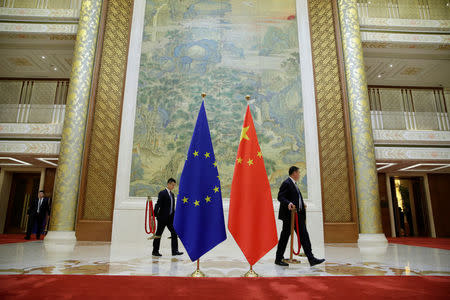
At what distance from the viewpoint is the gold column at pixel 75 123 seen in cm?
638

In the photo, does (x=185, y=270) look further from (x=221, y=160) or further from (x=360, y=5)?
(x=360, y=5)

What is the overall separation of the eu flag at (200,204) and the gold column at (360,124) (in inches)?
193

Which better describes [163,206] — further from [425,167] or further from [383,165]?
[425,167]

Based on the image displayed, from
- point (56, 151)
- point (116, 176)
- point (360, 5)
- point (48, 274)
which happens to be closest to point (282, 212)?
point (48, 274)

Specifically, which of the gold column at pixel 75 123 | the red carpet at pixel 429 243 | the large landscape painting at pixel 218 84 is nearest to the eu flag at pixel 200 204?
the large landscape painting at pixel 218 84

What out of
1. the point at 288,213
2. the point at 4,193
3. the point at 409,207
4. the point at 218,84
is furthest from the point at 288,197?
the point at 4,193

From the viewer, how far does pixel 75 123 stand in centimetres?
673

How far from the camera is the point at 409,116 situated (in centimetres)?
855

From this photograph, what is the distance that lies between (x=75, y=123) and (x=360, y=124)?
6693mm

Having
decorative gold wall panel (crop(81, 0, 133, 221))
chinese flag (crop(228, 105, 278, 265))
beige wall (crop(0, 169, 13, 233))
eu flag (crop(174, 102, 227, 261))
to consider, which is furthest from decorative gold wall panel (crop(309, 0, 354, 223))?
beige wall (crop(0, 169, 13, 233))

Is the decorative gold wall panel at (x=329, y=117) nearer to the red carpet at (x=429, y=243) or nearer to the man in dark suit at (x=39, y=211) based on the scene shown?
the red carpet at (x=429, y=243)

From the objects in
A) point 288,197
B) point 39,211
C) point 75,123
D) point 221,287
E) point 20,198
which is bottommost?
point 221,287

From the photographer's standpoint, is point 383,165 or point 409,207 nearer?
point 383,165

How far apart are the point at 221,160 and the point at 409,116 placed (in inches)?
230
